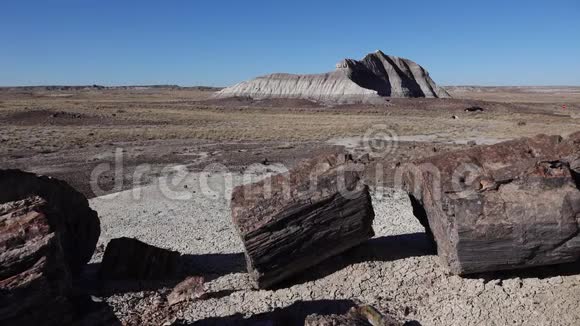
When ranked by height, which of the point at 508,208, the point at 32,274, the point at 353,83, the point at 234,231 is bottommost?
the point at 234,231

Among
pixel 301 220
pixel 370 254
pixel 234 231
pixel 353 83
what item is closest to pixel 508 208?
pixel 370 254

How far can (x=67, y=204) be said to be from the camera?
7.88 meters

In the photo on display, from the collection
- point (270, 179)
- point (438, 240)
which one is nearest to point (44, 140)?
point (270, 179)

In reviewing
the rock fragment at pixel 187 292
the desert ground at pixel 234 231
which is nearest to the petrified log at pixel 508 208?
the desert ground at pixel 234 231

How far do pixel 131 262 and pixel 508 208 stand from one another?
592 centimetres

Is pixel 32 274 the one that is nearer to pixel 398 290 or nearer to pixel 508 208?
pixel 398 290

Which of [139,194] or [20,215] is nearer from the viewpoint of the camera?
[20,215]

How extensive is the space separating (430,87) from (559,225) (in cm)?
7839

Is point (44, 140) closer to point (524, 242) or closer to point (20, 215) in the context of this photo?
point (20, 215)

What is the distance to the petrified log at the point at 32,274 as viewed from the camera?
475 cm

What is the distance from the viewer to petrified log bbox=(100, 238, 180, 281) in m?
7.95

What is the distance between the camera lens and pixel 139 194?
600 inches

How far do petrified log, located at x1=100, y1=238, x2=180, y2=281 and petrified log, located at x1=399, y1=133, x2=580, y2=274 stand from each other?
4678mm

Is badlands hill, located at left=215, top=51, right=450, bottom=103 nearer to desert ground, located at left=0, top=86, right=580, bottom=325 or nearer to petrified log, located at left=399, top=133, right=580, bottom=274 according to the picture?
desert ground, located at left=0, top=86, right=580, bottom=325
